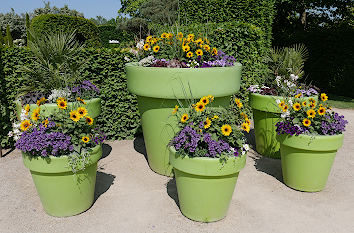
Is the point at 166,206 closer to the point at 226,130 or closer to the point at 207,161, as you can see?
the point at 207,161

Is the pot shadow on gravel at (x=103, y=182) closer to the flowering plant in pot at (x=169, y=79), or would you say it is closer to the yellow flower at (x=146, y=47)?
the flowering plant in pot at (x=169, y=79)

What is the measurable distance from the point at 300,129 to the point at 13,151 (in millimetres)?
3768

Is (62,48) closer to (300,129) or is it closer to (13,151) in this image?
(13,151)

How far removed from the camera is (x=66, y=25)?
13391 mm

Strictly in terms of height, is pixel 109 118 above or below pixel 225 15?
below

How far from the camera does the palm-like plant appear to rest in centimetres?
331

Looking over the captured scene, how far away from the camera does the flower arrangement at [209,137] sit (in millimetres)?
2258

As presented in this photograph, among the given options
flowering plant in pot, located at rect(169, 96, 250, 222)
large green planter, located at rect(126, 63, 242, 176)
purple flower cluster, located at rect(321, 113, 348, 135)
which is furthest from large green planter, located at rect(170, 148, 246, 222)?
purple flower cluster, located at rect(321, 113, 348, 135)

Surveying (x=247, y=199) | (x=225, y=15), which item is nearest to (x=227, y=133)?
(x=247, y=199)

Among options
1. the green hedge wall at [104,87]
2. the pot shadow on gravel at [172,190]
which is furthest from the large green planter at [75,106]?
the pot shadow on gravel at [172,190]

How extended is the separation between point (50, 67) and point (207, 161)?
228 centimetres

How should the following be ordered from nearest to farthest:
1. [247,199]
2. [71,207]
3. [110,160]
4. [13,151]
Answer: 1. [71,207]
2. [247,199]
3. [110,160]
4. [13,151]

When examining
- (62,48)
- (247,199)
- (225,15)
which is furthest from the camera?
(225,15)

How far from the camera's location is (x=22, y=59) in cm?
405
